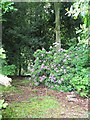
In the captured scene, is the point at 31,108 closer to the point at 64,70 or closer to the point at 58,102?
the point at 58,102

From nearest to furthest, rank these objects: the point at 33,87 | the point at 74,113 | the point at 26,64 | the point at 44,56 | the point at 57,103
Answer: the point at 74,113 → the point at 57,103 → the point at 33,87 → the point at 44,56 → the point at 26,64

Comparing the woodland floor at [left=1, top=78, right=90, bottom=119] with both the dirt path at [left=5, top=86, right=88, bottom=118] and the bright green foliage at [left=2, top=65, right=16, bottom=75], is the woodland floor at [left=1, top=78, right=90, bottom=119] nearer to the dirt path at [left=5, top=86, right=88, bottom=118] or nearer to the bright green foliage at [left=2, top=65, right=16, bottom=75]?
the dirt path at [left=5, top=86, right=88, bottom=118]

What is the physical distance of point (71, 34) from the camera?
7352 mm

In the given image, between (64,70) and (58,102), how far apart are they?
964 mm

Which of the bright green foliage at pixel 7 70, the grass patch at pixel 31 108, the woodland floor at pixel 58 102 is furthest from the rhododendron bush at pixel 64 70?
the bright green foliage at pixel 7 70

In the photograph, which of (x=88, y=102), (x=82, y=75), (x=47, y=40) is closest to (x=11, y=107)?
(x=88, y=102)

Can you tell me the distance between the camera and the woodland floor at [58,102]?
8.53 feet

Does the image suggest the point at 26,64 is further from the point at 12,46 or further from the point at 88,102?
the point at 88,102

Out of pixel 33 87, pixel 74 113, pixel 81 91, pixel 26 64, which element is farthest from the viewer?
pixel 26 64

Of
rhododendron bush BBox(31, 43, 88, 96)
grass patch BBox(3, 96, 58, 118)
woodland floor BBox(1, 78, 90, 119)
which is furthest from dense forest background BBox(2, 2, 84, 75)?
grass patch BBox(3, 96, 58, 118)

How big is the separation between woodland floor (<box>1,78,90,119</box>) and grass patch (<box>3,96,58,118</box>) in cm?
3

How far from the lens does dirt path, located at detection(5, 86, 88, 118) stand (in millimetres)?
2600

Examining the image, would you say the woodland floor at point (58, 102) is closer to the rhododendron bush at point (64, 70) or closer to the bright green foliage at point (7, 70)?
the rhododendron bush at point (64, 70)

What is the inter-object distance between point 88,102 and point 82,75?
0.59m
